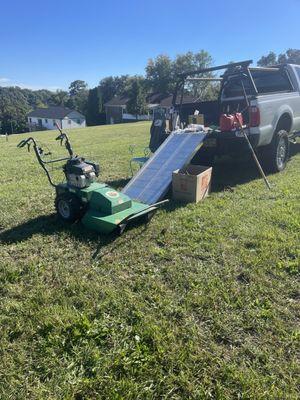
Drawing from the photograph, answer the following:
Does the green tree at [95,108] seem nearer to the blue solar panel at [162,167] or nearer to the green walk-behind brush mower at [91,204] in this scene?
the blue solar panel at [162,167]

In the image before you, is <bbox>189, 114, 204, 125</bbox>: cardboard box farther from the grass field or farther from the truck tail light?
the grass field

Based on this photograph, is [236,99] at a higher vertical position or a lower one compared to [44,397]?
higher

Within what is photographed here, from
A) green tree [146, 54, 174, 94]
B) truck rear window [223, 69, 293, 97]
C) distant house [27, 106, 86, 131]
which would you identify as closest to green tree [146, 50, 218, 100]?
green tree [146, 54, 174, 94]

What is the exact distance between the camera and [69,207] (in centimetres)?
443

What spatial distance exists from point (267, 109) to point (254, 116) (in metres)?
0.42

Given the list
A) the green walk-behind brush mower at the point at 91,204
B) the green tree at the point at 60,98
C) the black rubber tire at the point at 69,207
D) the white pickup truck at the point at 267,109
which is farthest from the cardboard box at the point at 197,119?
the green tree at the point at 60,98

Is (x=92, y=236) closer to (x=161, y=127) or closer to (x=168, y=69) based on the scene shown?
(x=161, y=127)

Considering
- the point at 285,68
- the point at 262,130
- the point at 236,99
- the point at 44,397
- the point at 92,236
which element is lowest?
the point at 44,397

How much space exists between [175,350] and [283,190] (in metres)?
4.13

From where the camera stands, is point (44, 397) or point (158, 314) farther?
point (158, 314)

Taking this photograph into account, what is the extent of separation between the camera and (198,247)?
385cm

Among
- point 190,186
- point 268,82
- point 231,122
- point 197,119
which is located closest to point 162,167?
point 190,186

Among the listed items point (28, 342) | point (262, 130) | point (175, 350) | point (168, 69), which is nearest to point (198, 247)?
point (175, 350)

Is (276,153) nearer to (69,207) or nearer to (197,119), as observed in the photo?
(197,119)
